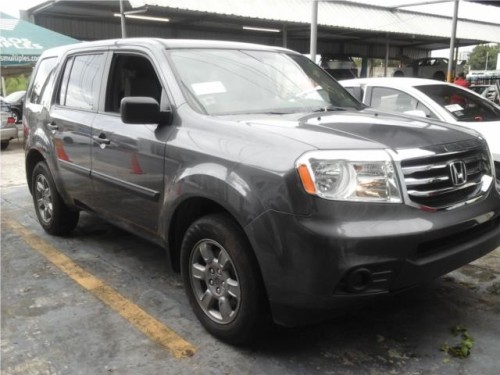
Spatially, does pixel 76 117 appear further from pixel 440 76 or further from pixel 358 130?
pixel 440 76

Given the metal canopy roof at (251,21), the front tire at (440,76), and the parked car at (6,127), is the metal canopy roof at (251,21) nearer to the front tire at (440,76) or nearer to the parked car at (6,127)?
the front tire at (440,76)

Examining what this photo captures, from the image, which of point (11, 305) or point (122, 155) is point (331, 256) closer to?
point (122, 155)

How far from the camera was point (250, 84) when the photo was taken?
3.56 m

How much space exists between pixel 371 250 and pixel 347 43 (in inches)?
1257

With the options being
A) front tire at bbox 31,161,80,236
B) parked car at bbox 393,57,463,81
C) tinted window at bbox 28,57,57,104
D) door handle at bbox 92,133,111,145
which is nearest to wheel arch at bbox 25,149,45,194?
front tire at bbox 31,161,80,236

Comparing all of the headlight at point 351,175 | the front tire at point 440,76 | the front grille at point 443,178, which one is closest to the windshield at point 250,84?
the headlight at point 351,175

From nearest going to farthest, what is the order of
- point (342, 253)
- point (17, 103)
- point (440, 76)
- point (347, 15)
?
point (342, 253) < point (17, 103) < point (347, 15) < point (440, 76)

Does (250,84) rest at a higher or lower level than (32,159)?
higher

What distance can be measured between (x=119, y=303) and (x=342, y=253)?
6.15 ft

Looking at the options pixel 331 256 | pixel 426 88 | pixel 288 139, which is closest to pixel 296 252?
pixel 331 256

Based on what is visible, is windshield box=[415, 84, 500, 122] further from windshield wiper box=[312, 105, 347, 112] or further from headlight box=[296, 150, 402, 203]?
headlight box=[296, 150, 402, 203]

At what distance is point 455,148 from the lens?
111 inches

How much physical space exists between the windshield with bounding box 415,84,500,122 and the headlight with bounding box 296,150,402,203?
3.77 m

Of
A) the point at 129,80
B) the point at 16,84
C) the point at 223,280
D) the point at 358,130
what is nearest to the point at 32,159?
the point at 129,80
